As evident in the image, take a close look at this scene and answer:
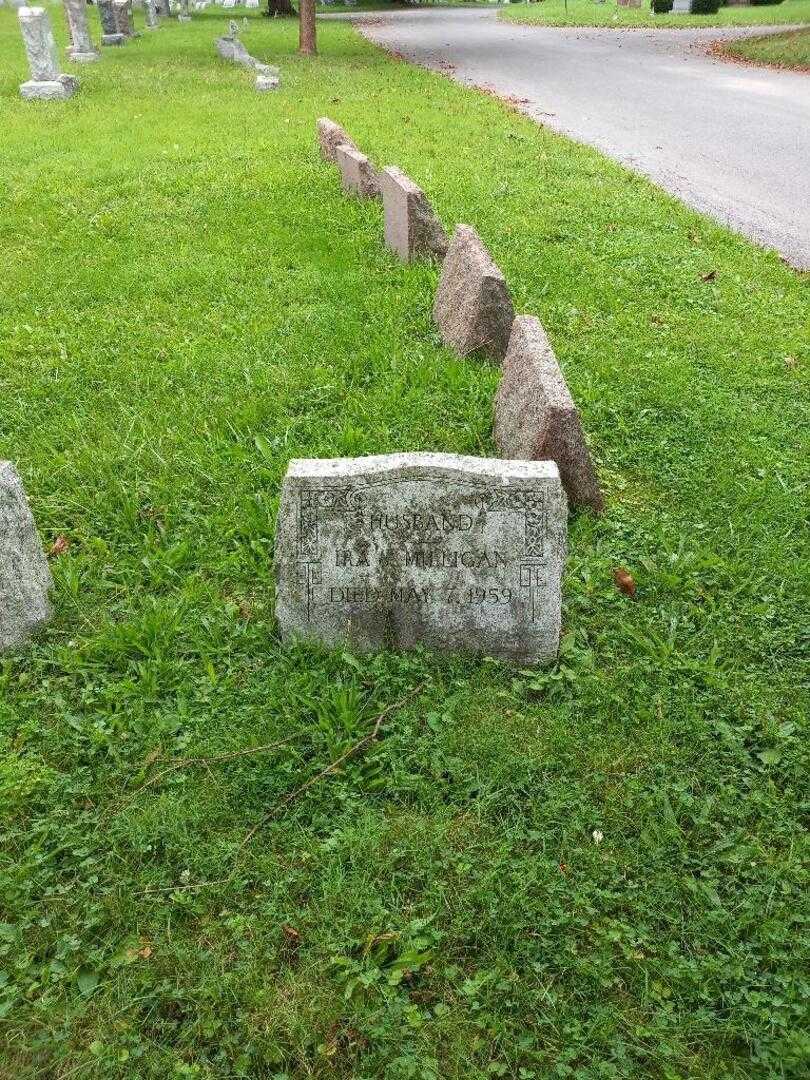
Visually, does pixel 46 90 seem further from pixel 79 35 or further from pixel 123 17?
pixel 123 17

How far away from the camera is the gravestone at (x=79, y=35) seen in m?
18.3

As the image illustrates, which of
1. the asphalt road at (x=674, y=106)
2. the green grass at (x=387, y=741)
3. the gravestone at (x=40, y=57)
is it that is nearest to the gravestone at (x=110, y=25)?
the asphalt road at (x=674, y=106)

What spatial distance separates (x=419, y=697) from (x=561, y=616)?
66 cm

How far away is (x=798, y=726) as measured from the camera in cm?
305

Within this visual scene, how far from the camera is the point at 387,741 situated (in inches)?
116

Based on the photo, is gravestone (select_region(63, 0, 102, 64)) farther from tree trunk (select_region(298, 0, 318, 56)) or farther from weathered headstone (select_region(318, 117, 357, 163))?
weathered headstone (select_region(318, 117, 357, 163))

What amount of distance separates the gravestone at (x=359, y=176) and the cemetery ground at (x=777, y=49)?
13736 mm

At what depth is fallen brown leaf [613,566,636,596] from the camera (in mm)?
3658

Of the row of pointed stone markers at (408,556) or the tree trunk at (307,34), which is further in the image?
the tree trunk at (307,34)

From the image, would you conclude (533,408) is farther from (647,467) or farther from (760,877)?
(760,877)

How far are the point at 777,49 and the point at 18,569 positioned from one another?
862 inches

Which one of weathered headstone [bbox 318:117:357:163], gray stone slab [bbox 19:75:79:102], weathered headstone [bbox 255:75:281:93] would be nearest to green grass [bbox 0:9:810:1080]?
weathered headstone [bbox 318:117:357:163]

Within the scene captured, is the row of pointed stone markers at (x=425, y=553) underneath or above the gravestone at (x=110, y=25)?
underneath

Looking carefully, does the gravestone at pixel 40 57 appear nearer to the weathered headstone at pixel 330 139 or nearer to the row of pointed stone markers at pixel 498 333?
the weathered headstone at pixel 330 139
